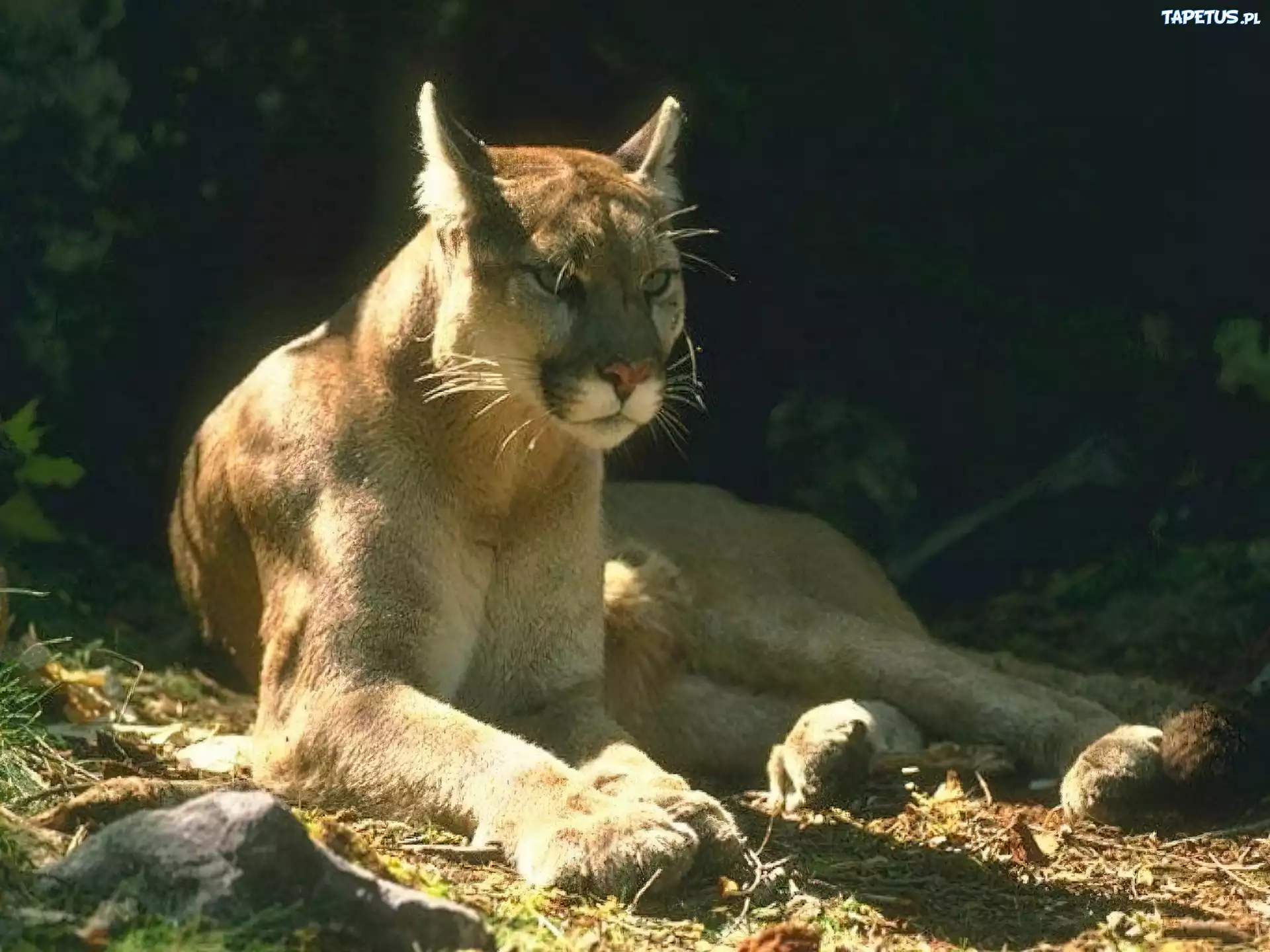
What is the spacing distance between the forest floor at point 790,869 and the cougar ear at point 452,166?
154 cm

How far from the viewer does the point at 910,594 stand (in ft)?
22.9

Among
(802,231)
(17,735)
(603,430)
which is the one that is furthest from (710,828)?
(802,231)

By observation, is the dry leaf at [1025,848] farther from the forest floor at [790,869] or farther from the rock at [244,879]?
the rock at [244,879]

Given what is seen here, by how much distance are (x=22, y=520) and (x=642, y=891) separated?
290 centimetres

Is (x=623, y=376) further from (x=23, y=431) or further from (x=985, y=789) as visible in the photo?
(x=23, y=431)

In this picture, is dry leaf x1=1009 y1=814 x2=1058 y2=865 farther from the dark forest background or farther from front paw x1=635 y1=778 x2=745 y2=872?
the dark forest background

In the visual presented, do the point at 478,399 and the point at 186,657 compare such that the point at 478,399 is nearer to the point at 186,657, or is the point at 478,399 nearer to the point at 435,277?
the point at 435,277

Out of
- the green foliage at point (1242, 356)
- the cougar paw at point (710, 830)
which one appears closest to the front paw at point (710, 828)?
the cougar paw at point (710, 830)

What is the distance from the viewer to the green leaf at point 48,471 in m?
5.86

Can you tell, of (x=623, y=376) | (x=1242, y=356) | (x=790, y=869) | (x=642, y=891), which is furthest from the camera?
(x=1242, y=356)

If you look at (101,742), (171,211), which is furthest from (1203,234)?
(101,742)

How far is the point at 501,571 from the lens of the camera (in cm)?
500

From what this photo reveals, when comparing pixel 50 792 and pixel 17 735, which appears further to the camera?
pixel 17 735

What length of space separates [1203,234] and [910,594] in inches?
64.5
